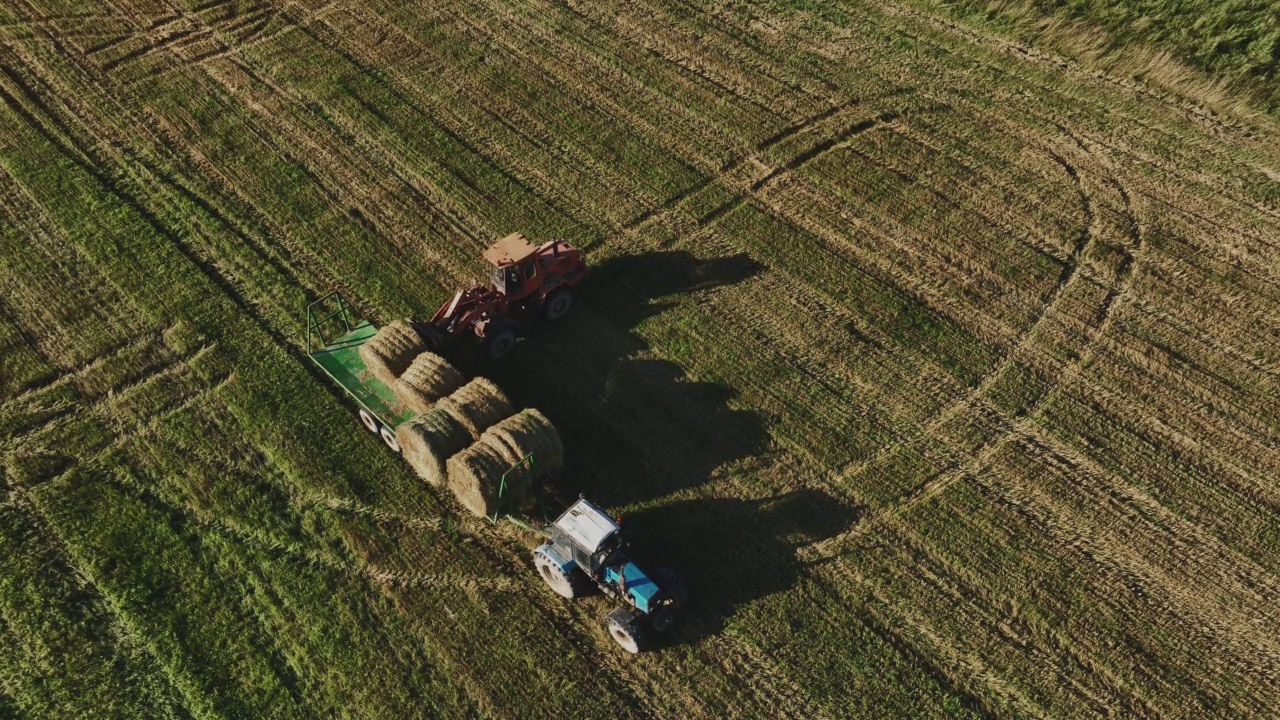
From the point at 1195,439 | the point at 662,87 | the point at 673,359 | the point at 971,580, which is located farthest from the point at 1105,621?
the point at 662,87

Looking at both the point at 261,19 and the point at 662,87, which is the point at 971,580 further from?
the point at 261,19

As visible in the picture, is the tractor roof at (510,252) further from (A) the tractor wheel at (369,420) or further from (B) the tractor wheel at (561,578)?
(B) the tractor wheel at (561,578)

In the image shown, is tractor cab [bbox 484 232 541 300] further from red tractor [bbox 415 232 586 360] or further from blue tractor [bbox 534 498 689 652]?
blue tractor [bbox 534 498 689 652]

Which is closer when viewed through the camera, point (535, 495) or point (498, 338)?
point (535, 495)

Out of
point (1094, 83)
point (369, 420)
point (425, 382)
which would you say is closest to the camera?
point (425, 382)

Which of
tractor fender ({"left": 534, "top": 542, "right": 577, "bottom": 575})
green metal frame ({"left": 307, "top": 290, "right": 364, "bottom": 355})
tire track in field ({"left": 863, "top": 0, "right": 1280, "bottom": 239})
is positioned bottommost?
green metal frame ({"left": 307, "top": 290, "right": 364, "bottom": 355})

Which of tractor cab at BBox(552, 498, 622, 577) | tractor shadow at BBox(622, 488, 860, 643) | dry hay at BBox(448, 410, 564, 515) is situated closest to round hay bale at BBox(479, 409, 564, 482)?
dry hay at BBox(448, 410, 564, 515)

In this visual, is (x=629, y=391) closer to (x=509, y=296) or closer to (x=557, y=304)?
(x=557, y=304)

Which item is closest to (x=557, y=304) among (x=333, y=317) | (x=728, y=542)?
(x=333, y=317)
